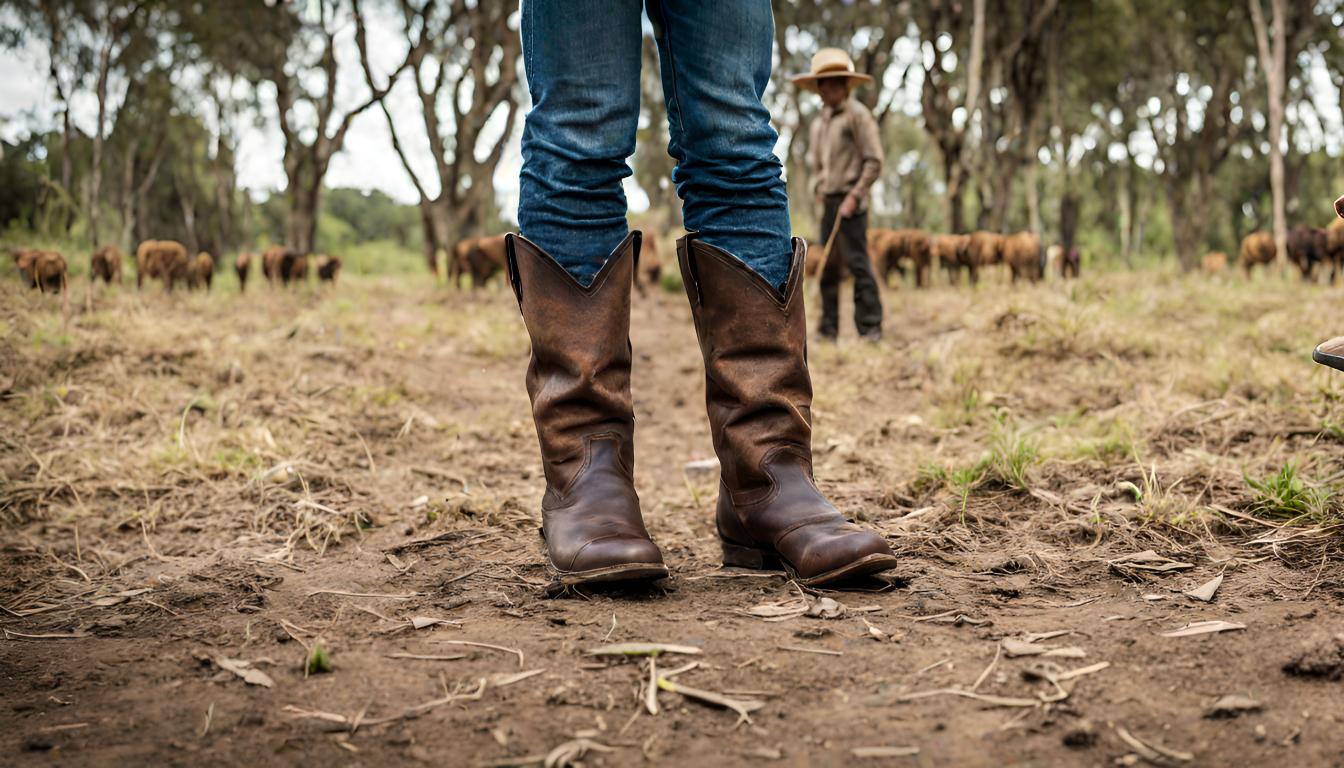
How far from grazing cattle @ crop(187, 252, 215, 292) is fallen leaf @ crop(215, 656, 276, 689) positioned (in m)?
9.05

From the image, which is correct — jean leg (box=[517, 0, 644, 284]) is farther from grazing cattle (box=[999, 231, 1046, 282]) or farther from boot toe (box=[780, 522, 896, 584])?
grazing cattle (box=[999, 231, 1046, 282])

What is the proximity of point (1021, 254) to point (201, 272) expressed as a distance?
27.7 feet

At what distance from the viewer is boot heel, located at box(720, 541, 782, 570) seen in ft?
6.28

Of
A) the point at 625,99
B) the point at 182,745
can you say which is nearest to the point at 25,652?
the point at 182,745

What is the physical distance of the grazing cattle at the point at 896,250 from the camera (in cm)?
1045

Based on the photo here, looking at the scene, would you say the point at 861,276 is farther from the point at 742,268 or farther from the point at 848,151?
the point at 742,268

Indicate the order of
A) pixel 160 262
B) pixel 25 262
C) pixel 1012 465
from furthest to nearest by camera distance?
pixel 160 262 < pixel 25 262 < pixel 1012 465

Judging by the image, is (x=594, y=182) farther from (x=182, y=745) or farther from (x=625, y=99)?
(x=182, y=745)

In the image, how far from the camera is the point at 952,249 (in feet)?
34.4

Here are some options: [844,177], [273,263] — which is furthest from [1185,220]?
[273,263]

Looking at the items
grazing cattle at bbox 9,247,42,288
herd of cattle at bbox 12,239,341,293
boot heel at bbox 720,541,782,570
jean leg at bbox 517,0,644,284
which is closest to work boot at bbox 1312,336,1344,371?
boot heel at bbox 720,541,782,570

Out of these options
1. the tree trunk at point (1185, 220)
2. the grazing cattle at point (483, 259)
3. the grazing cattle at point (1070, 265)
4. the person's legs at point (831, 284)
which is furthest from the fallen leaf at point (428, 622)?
the tree trunk at point (1185, 220)

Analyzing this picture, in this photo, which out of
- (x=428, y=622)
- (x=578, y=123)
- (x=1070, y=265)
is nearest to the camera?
(x=428, y=622)

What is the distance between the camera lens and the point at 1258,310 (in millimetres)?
7262
